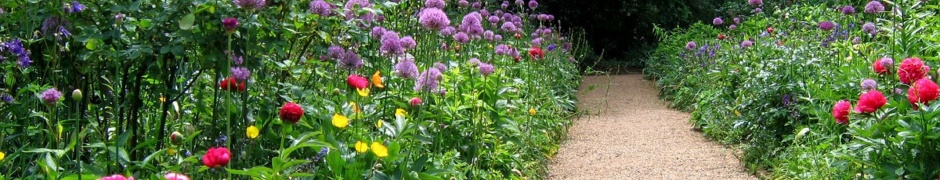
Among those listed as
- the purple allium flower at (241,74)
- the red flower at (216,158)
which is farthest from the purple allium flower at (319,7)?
the red flower at (216,158)

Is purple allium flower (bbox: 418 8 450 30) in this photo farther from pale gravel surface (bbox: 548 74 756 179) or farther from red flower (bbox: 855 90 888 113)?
pale gravel surface (bbox: 548 74 756 179)

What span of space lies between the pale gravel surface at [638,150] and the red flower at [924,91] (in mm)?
1680

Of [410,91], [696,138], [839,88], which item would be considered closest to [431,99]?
[410,91]

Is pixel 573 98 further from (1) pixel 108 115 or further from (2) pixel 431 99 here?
(1) pixel 108 115

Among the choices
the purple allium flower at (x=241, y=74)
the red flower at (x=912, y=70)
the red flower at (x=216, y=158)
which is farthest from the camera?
the red flower at (x=912, y=70)

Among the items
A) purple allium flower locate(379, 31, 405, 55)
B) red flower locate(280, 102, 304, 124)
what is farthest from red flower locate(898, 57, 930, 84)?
red flower locate(280, 102, 304, 124)

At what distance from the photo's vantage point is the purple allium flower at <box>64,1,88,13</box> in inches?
94.7

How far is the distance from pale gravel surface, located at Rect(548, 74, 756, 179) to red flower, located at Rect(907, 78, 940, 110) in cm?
168

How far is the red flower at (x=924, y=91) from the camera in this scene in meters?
2.53

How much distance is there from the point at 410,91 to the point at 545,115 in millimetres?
1688

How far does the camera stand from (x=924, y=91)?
2.54 meters

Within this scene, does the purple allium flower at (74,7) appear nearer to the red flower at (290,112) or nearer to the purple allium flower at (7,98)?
the purple allium flower at (7,98)

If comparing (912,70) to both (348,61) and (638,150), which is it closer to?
(348,61)

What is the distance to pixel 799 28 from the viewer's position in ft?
20.6
